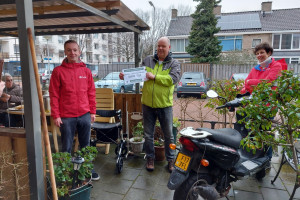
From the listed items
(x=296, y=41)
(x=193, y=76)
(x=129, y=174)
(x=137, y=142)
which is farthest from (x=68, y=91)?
(x=296, y=41)

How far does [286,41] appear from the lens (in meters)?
22.1

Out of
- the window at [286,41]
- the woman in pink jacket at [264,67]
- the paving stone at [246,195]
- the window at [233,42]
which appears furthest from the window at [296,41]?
the paving stone at [246,195]

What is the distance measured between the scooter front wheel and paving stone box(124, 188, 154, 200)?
0.58 m

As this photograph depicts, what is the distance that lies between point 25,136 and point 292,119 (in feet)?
8.16

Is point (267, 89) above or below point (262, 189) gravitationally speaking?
above

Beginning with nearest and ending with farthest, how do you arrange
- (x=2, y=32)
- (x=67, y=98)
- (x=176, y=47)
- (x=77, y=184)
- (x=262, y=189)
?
1. (x=77, y=184)
2. (x=67, y=98)
3. (x=262, y=189)
4. (x=2, y=32)
5. (x=176, y=47)

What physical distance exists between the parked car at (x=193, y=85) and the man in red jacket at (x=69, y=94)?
9.68 m

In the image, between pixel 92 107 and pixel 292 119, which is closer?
pixel 292 119

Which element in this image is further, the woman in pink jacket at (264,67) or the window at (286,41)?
the window at (286,41)

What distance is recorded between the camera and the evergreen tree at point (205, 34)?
17172 millimetres

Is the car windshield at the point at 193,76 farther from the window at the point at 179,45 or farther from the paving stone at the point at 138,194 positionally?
the window at the point at 179,45

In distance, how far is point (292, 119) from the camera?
1925mm

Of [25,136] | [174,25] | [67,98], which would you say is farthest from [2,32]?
[174,25]

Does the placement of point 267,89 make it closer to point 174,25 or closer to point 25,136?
point 25,136
